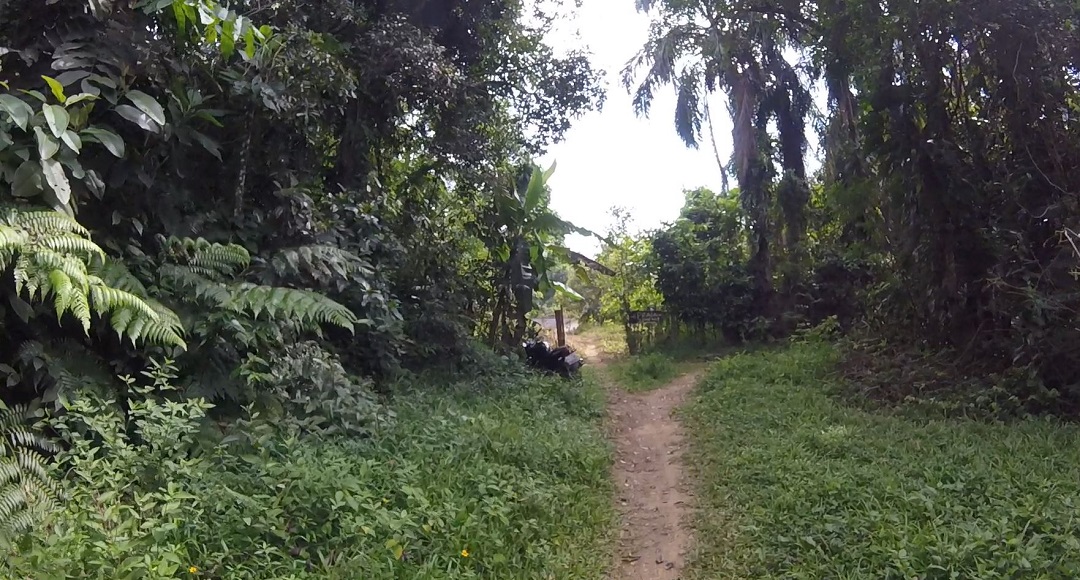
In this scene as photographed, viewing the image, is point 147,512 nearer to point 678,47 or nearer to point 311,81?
point 311,81

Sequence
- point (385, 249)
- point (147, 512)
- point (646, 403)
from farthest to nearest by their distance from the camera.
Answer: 1. point (646, 403)
2. point (385, 249)
3. point (147, 512)

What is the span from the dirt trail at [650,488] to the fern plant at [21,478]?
9.80 ft

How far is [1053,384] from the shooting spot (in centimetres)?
643

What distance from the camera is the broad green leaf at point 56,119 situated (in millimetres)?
3809

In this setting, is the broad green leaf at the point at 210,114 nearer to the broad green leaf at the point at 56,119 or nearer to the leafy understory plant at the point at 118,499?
the broad green leaf at the point at 56,119

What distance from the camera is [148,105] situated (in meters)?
4.50

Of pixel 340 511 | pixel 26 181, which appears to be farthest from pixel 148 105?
pixel 340 511

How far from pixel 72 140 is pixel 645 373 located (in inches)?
332

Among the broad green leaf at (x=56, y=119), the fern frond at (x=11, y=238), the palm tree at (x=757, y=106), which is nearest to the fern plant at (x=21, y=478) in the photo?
the fern frond at (x=11, y=238)

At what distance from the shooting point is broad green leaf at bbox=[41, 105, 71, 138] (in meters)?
3.81

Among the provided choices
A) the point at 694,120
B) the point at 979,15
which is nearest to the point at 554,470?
the point at 979,15

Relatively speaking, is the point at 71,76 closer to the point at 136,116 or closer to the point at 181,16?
the point at 136,116

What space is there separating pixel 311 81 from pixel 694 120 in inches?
436

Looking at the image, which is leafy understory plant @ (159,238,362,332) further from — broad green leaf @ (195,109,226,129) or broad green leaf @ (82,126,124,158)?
broad green leaf @ (195,109,226,129)
